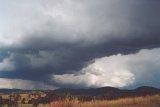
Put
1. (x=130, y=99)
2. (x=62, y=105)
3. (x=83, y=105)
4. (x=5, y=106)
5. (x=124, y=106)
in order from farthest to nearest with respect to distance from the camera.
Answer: (x=5, y=106) → (x=130, y=99) → (x=124, y=106) → (x=83, y=105) → (x=62, y=105)

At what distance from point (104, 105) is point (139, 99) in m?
4.22

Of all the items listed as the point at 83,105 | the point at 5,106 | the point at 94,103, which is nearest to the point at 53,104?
the point at 83,105

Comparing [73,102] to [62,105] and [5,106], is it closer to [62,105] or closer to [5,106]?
[62,105]

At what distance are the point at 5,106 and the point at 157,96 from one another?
2221cm

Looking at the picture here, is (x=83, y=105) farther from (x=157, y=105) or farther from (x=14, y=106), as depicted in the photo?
(x=14, y=106)

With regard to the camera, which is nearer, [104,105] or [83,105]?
[83,105]

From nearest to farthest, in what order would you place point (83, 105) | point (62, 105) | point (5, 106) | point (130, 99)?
point (62, 105)
point (83, 105)
point (130, 99)
point (5, 106)

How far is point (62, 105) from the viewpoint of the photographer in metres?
34.6

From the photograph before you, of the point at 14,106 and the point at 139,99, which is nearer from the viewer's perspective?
the point at 139,99

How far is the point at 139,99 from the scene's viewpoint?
42281mm

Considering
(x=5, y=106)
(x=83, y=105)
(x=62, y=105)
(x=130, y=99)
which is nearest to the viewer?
(x=62, y=105)

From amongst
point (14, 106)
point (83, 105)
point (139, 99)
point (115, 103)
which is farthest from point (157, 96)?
point (14, 106)

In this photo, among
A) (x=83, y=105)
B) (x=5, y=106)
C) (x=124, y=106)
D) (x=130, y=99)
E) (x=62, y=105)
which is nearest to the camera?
(x=62, y=105)

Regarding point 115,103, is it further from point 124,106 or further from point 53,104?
point 53,104
